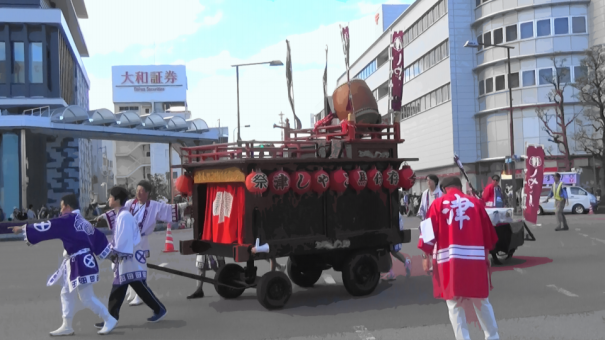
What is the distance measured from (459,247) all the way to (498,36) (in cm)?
4112

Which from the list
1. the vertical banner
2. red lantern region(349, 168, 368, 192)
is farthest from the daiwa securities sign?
red lantern region(349, 168, 368, 192)

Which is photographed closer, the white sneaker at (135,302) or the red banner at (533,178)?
the white sneaker at (135,302)

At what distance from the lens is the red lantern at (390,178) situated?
9555 millimetres

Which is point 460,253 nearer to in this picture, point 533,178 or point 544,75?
point 533,178

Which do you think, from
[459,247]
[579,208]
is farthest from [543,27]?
[459,247]

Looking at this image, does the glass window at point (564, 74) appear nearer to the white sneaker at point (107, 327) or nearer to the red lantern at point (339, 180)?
the red lantern at point (339, 180)

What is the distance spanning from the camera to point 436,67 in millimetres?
49281

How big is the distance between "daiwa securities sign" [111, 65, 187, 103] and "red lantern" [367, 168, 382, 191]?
102868 mm

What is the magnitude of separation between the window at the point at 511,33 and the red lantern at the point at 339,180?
124 ft

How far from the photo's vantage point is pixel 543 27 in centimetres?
4197

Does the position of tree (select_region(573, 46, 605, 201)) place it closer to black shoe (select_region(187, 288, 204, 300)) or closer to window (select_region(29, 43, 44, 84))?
black shoe (select_region(187, 288, 204, 300))

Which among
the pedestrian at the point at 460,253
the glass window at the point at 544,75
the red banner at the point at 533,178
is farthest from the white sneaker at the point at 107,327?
the glass window at the point at 544,75

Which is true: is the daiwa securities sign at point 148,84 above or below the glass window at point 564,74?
above

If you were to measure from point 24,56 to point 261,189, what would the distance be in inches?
1578
